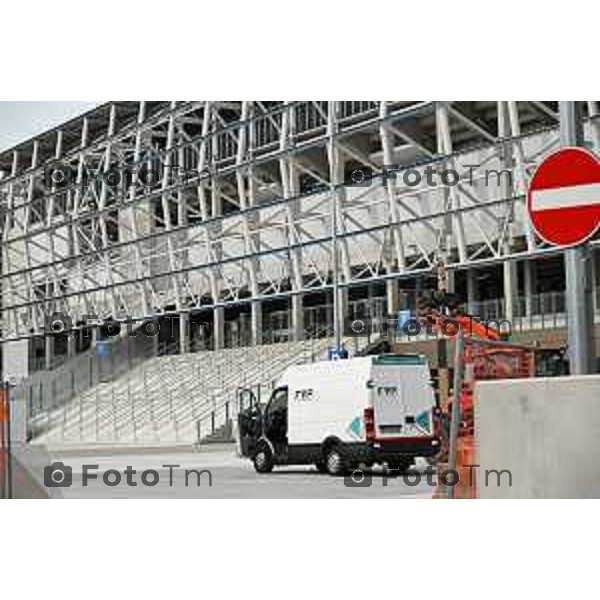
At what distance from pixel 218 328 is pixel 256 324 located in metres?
0.82

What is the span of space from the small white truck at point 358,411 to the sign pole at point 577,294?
30.4 ft

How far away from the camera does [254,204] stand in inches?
802

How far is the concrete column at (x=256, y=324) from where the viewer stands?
16222mm

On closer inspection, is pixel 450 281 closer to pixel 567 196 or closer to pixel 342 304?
pixel 342 304

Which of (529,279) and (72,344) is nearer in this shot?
(72,344)

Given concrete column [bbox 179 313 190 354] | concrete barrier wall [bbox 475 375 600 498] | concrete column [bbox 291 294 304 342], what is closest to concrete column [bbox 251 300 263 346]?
concrete column [bbox 291 294 304 342]

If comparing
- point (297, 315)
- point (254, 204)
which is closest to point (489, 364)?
point (297, 315)

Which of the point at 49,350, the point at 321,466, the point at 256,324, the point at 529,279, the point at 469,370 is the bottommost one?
the point at 321,466

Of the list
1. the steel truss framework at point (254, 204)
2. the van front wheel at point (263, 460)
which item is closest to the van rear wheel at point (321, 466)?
the van front wheel at point (263, 460)

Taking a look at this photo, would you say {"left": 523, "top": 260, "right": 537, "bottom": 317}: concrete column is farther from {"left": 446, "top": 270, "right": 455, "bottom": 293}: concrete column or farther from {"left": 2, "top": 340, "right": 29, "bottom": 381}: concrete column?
{"left": 2, "top": 340, "right": 29, "bottom": 381}: concrete column

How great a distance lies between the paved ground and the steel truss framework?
191cm

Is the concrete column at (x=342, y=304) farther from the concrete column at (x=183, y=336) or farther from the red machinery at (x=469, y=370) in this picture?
the concrete column at (x=183, y=336)

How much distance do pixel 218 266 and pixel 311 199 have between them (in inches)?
80.6
